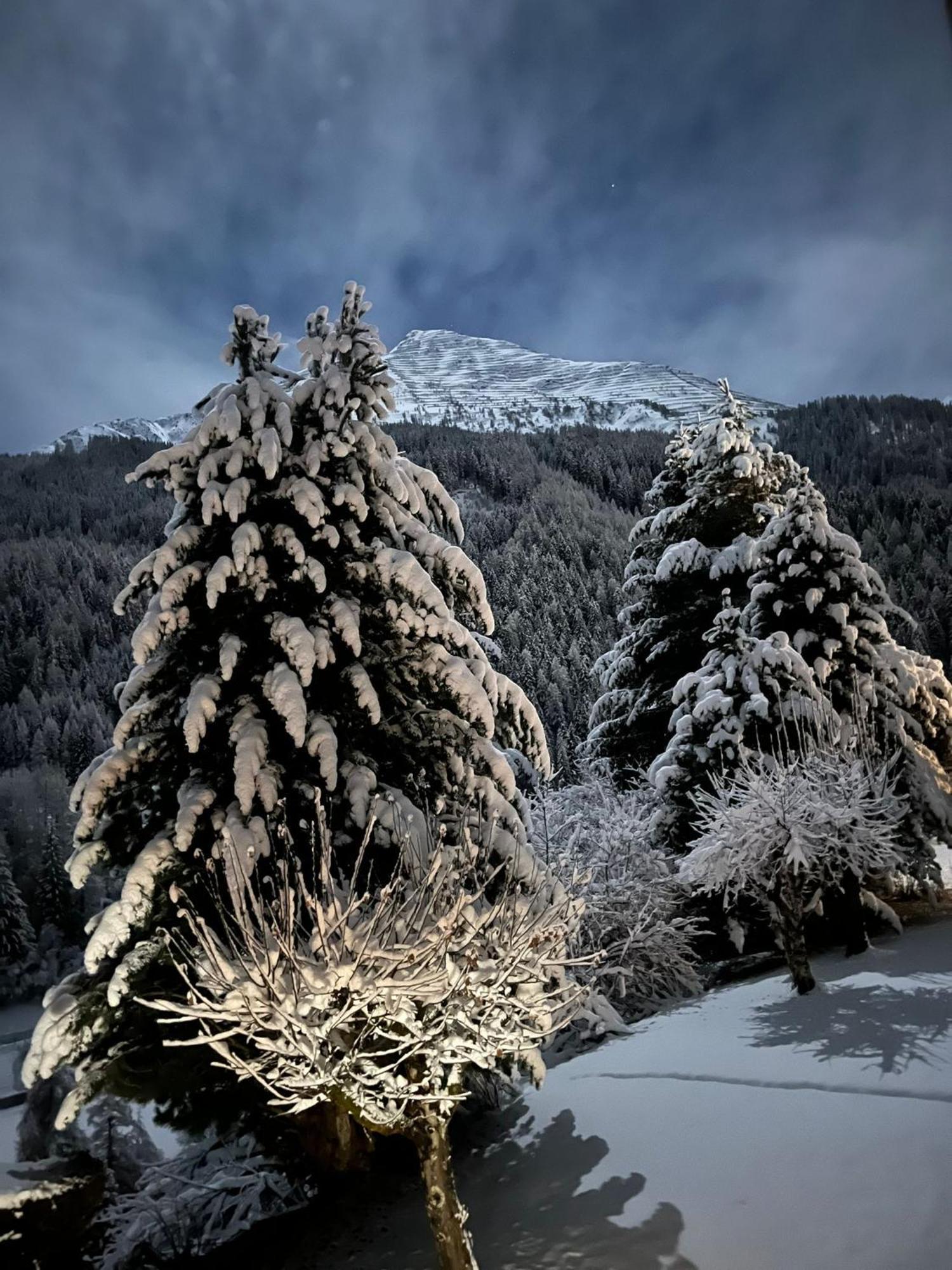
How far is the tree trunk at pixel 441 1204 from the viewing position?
5.33m

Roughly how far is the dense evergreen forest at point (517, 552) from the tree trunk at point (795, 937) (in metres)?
6.33

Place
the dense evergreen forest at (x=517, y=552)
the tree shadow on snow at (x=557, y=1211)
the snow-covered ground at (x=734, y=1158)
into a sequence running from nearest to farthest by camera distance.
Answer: the snow-covered ground at (x=734, y=1158)
the tree shadow on snow at (x=557, y=1211)
the dense evergreen forest at (x=517, y=552)

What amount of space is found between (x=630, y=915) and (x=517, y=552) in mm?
84281

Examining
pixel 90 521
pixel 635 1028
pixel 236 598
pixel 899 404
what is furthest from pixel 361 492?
pixel 90 521

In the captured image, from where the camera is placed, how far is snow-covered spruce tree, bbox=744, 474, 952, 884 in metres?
13.8

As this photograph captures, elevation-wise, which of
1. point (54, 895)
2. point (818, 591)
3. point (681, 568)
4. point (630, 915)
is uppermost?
point (681, 568)

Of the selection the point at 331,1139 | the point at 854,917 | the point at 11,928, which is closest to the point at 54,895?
the point at 11,928

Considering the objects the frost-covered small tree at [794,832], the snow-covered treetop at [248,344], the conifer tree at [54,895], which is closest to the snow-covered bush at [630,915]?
the frost-covered small tree at [794,832]

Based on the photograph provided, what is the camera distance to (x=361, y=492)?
26.5 ft

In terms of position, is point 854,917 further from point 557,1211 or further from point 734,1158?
point 557,1211

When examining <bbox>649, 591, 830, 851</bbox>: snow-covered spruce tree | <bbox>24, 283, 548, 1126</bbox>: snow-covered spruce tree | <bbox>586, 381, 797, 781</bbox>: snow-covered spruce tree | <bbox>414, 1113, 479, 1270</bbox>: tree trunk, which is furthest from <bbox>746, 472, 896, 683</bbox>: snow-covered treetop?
<bbox>414, 1113, 479, 1270</bbox>: tree trunk

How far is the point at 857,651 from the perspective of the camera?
14.3 m

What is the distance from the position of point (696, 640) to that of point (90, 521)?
12950 cm

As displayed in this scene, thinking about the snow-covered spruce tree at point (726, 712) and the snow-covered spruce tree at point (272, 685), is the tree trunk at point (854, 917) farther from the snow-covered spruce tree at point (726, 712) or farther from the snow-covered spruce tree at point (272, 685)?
the snow-covered spruce tree at point (272, 685)
